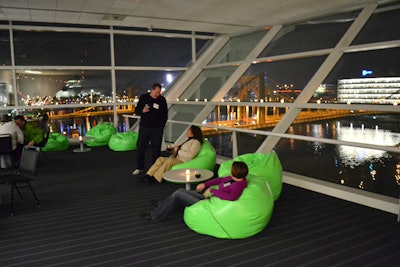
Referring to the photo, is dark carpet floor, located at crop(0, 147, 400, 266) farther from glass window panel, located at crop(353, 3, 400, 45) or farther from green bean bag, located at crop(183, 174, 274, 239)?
glass window panel, located at crop(353, 3, 400, 45)

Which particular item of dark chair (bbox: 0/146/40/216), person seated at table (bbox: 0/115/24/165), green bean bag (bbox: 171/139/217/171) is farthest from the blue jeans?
person seated at table (bbox: 0/115/24/165)

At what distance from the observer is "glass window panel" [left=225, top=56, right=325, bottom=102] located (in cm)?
626

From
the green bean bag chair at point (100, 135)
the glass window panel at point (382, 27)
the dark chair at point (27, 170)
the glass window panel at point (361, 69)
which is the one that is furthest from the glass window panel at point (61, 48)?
the glass window panel at point (382, 27)

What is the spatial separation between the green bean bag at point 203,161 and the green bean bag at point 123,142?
333 cm

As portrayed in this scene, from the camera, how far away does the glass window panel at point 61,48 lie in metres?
8.38

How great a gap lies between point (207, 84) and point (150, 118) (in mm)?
4183

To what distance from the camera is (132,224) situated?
12.0ft

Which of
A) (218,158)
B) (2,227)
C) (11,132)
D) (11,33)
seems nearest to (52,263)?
(2,227)

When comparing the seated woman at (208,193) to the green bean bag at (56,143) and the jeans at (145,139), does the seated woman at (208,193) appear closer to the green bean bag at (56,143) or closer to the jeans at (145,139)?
the jeans at (145,139)

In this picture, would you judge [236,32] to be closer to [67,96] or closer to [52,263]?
[67,96]

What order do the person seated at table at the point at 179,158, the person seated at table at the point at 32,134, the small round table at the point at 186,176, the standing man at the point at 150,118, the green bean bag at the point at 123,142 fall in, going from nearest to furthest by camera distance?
the small round table at the point at 186,176
the person seated at table at the point at 179,158
the standing man at the point at 150,118
the person seated at table at the point at 32,134
the green bean bag at the point at 123,142

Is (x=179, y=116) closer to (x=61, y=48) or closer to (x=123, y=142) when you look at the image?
(x=123, y=142)

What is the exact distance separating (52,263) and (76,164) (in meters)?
4.35

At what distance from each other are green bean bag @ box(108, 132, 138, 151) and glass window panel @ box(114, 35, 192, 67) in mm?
2307
